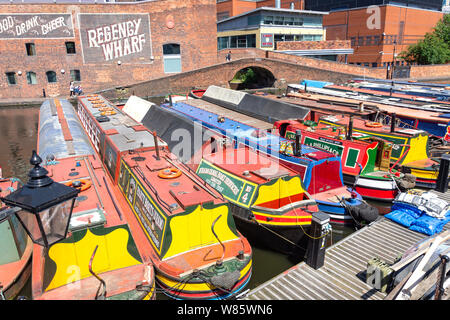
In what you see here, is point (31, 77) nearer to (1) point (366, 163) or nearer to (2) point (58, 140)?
(2) point (58, 140)

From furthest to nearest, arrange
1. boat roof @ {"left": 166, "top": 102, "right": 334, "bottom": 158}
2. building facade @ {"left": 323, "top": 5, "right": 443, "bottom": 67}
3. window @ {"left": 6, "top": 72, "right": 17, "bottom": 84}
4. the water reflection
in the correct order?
1. building facade @ {"left": 323, "top": 5, "right": 443, "bottom": 67}
2. window @ {"left": 6, "top": 72, "right": 17, "bottom": 84}
3. the water reflection
4. boat roof @ {"left": 166, "top": 102, "right": 334, "bottom": 158}

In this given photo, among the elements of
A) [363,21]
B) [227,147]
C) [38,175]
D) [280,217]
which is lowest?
[280,217]

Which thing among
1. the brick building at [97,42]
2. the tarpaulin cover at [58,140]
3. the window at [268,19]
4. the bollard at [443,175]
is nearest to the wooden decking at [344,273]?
the bollard at [443,175]

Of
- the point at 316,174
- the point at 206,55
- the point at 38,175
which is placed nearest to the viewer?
the point at 38,175

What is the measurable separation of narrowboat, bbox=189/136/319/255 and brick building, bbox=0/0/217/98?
31726mm

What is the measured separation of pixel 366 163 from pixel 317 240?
6631 mm

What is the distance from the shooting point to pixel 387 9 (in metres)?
50.7

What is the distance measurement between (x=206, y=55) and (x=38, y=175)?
4113 centimetres

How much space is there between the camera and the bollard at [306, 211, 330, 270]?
8727mm

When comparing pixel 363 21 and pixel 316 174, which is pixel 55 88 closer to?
pixel 316 174

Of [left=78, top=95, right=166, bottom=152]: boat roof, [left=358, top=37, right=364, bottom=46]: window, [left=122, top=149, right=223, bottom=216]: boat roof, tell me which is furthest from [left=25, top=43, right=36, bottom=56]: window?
[left=358, top=37, right=364, bottom=46]: window

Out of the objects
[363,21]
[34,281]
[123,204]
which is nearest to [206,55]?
[363,21]

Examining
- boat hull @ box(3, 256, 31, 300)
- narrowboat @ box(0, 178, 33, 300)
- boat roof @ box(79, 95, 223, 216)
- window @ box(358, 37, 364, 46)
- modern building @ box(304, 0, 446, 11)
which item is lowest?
boat hull @ box(3, 256, 31, 300)

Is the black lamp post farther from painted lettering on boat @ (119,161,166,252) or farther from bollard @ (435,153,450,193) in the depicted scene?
bollard @ (435,153,450,193)
